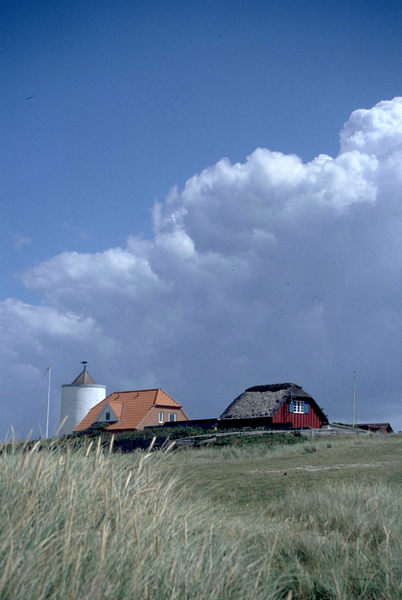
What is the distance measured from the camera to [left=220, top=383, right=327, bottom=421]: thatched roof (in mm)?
44375

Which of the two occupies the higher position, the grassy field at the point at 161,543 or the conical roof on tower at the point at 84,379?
the conical roof on tower at the point at 84,379

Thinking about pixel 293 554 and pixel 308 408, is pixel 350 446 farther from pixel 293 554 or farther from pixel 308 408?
pixel 308 408

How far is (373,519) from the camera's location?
6.74 meters

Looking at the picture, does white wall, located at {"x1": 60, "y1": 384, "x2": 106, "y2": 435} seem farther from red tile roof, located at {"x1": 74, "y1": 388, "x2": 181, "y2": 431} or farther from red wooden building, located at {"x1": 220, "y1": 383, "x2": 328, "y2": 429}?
red wooden building, located at {"x1": 220, "y1": 383, "x2": 328, "y2": 429}

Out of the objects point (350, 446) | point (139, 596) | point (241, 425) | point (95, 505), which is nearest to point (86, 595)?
point (139, 596)

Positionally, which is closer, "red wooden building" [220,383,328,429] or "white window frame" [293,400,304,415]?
"red wooden building" [220,383,328,429]

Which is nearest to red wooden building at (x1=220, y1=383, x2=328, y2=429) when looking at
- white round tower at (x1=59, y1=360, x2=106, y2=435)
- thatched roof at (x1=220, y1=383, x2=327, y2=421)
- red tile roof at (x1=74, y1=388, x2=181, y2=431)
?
thatched roof at (x1=220, y1=383, x2=327, y2=421)

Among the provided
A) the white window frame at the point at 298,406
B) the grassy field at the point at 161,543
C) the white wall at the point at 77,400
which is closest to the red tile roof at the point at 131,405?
the white wall at the point at 77,400

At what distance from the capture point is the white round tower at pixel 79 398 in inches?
2036

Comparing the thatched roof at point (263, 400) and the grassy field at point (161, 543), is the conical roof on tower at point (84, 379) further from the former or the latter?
the grassy field at point (161, 543)

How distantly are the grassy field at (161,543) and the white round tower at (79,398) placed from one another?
45824 millimetres

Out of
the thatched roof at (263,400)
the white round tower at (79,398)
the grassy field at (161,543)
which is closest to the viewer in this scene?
the grassy field at (161,543)

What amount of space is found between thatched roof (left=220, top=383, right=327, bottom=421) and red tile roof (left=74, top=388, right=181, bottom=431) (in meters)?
6.01

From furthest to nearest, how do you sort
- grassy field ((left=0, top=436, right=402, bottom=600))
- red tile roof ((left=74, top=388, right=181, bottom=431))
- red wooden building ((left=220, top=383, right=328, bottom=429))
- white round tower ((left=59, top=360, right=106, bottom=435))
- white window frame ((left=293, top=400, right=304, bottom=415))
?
white round tower ((left=59, top=360, right=106, bottom=435)), red tile roof ((left=74, top=388, right=181, bottom=431)), white window frame ((left=293, top=400, right=304, bottom=415)), red wooden building ((left=220, top=383, right=328, bottom=429)), grassy field ((left=0, top=436, right=402, bottom=600))
